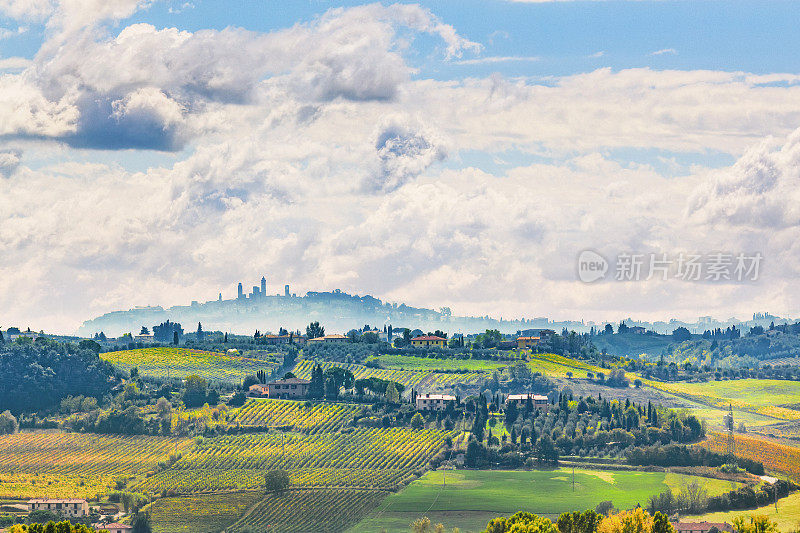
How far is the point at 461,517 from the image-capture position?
176500mm

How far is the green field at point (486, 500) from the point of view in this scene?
176 meters

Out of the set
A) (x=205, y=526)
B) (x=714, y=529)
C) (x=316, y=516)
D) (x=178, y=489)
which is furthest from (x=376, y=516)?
(x=714, y=529)

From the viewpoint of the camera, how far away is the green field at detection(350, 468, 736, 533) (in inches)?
6929

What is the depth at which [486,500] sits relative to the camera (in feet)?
613

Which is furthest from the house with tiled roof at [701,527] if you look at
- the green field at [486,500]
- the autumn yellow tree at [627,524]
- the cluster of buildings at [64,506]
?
the cluster of buildings at [64,506]

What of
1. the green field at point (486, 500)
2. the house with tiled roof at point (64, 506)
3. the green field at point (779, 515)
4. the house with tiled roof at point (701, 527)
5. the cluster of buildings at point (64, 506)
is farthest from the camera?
the house with tiled roof at point (64, 506)

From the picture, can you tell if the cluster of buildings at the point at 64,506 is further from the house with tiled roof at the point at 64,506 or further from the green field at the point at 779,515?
the green field at the point at 779,515

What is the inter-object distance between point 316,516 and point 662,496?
5294 centimetres

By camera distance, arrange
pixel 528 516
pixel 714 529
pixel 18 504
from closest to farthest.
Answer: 1. pixel 528 516
2. pixel 714 529
3. pixel 18 504

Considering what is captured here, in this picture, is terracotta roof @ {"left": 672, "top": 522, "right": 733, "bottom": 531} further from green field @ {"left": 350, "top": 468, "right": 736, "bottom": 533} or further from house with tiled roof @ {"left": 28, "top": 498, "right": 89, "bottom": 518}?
house with tiled roof @ {"left": 28, "top": 498, "right": 89, "bottom": 518}

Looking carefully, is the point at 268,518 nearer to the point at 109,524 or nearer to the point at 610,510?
the point at 109,524

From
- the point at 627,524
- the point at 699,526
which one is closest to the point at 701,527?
the point at 699,526

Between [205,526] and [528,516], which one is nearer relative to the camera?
[528,516]

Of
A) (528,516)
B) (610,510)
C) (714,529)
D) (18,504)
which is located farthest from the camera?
(18,504)
